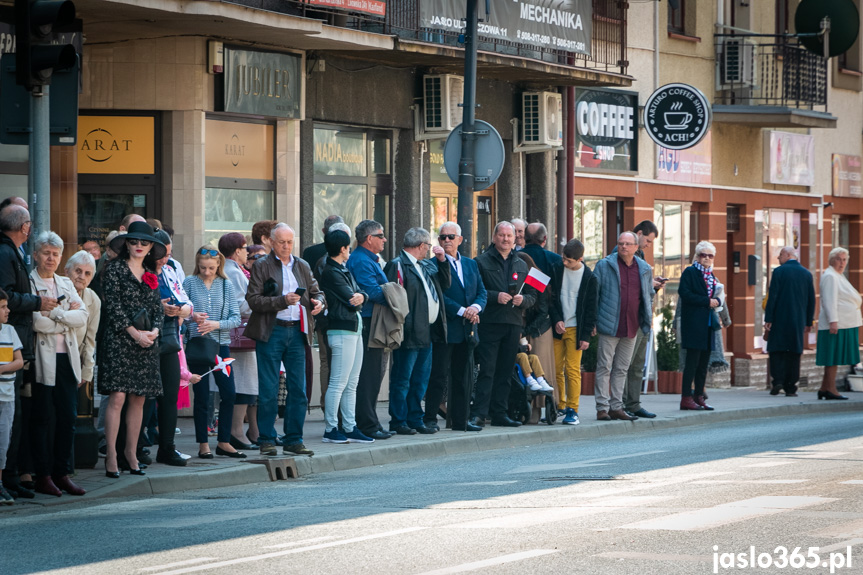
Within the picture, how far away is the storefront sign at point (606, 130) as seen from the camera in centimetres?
2462

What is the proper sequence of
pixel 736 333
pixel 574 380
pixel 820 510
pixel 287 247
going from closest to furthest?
pixel 820 510, pixel 287 247, pixel 574 380, pixel 736 333

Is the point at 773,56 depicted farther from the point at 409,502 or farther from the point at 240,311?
the point at 409,502

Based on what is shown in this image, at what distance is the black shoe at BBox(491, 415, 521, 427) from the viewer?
15703 mm

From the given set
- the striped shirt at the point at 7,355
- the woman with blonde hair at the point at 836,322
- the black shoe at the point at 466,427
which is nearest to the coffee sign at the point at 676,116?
the woman with blonde hair at the point at 836,322

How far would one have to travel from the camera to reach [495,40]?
68.6 feet

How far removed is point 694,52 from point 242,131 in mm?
11929

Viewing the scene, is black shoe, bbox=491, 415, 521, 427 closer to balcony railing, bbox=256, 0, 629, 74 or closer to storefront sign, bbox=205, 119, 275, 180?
storefront sign, bbox=205, 119, 275, 180

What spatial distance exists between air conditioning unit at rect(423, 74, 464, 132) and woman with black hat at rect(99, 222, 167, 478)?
9.86 m

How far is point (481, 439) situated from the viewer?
47.4ft

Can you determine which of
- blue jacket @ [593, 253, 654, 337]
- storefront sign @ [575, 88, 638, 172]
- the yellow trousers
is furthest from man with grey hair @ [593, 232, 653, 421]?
storefront sign @ [575, 88, 638, 172]

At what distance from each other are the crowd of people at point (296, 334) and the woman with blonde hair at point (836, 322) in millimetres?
2601

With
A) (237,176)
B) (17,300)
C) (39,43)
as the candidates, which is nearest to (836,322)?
(237,176)

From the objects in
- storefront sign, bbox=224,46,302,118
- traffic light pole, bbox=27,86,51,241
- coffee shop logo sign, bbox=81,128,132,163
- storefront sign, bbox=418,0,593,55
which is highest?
storefront sign, bbox=418,0,593,55

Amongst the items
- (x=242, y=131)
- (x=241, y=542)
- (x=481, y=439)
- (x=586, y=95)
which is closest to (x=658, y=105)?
(x=586, y=95)
